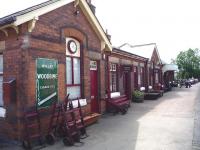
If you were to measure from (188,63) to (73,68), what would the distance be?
80458 millimetres

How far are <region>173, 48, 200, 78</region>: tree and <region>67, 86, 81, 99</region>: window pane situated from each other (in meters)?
74.5

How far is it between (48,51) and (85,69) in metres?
2.48

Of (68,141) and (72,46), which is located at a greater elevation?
(72,46)

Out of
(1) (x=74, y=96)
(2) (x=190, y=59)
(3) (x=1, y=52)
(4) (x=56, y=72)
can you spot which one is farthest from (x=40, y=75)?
→ (2) (x=190, y=59)

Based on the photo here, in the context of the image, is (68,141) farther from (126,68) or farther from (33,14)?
(126,68)

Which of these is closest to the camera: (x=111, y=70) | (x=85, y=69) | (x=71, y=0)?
(x=71, y=0)

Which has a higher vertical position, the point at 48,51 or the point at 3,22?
the point at 3,22

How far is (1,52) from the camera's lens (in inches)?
322

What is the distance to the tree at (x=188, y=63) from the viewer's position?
81.3m

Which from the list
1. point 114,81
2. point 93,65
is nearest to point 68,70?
point 93,65

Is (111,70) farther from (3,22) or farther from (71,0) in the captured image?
(3,22)

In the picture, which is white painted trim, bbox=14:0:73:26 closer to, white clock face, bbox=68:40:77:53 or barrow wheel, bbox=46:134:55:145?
white clock face, bbox=68:40:77:53

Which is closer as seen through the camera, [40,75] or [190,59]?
[40,75]

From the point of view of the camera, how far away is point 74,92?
9.94m
